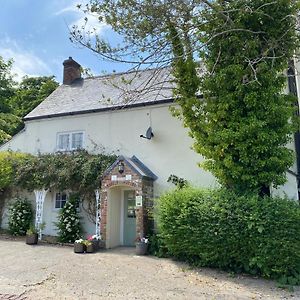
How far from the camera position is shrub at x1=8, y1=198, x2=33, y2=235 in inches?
585

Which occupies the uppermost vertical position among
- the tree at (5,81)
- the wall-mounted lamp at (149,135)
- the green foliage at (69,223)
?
the tree at (5,81)

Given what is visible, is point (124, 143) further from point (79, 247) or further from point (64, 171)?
point (79, 247)

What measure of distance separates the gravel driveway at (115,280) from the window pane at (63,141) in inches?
247

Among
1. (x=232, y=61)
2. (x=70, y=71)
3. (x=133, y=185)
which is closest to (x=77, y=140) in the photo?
(x=133, y=185)

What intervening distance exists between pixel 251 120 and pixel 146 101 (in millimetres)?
5978

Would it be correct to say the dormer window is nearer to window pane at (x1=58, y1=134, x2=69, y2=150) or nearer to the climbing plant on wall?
window pane at (x1=58, y1=134, x2=69, y2=150)

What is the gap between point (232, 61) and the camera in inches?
396

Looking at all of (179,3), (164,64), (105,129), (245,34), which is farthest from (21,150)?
(245,34)

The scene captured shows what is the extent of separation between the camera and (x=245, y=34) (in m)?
9.96

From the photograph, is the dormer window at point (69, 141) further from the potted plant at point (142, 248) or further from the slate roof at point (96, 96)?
the potted plant at point (142, 248)

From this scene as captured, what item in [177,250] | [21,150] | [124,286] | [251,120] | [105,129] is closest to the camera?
[124,286]

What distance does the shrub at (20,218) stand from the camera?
1486 cm

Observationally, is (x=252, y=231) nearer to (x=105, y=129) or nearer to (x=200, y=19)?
(x=200, y=19)

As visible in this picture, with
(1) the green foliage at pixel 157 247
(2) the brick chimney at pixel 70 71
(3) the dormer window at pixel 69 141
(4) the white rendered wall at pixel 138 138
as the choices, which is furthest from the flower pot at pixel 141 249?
(2) the brick chimney at pixel 70 71
